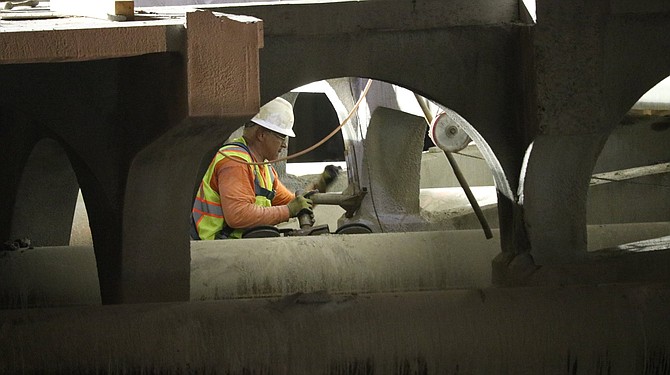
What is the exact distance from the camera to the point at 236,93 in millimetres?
2545

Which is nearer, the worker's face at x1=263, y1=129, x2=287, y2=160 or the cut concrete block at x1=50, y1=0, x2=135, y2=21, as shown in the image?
the cut concrete block at x1=50, y1=0, x2=135, y2=21

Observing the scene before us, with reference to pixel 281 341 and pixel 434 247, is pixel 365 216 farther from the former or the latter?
pixel 281 341

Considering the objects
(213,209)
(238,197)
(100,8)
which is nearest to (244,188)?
(238,197)

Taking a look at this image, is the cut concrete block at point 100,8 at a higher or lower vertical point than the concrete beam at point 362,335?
higher

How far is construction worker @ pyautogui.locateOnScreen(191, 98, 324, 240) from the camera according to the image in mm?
6273

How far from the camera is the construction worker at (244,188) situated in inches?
247

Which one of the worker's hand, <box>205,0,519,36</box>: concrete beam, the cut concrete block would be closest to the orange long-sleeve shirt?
the worker's hand

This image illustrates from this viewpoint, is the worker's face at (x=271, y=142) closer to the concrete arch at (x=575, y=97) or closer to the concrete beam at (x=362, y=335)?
the concrete arch at (x=575, y=97)

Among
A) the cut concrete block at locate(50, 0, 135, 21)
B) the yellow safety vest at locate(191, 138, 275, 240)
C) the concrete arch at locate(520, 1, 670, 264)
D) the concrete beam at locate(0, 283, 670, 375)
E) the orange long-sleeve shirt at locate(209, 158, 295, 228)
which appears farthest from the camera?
the yellow safety vest at locate(191, 138, 275, 240)

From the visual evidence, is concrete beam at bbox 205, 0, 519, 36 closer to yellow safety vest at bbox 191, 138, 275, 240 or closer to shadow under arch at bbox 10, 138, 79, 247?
shadow under arch at bbox 10, 138, 79, 247

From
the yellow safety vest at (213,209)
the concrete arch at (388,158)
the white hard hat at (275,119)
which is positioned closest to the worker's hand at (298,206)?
the yellow safety vest at (213,209)

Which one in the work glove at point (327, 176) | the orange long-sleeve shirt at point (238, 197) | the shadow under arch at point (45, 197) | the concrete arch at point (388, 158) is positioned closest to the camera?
the shadow under arch at point (45, 197)

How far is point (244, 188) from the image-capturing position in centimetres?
633

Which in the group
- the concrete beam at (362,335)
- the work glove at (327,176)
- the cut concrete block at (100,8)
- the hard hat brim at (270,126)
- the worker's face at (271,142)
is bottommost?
the concrete beam at (362,335)
